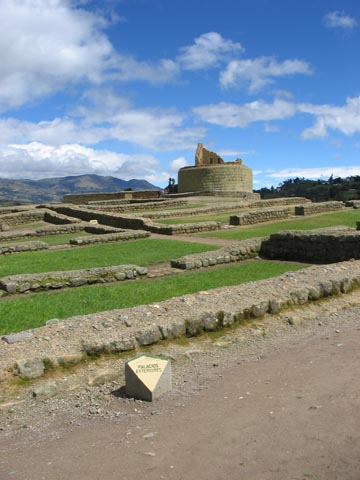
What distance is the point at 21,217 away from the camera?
28.7 metres

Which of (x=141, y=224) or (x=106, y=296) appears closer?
(x=106, y=296)

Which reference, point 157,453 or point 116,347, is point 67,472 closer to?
point 157,453

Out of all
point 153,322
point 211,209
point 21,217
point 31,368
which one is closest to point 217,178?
point 211,209

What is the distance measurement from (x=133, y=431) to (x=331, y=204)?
27473 mm

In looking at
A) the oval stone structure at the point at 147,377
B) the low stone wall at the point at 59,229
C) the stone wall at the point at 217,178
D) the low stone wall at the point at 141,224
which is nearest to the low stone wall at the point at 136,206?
the low stone wall at the point at 141,224

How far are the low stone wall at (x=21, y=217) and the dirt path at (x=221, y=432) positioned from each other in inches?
960

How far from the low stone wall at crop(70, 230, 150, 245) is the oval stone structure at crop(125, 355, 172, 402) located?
526 inches

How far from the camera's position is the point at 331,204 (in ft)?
96.3

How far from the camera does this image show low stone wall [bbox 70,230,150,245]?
17891 millimetres

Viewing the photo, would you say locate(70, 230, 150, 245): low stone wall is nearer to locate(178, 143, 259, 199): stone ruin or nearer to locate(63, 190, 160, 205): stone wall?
locate(63, 190, 160, 205): stone wall

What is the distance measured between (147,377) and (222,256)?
896 centimetres

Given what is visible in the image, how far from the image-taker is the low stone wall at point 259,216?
24234 millimetres

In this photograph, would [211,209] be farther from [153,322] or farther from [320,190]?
[320,190]

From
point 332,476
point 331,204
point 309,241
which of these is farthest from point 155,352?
point 331,204
